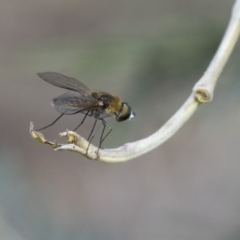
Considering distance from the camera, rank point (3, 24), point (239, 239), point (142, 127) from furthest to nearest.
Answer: point (3, 24), point (142, 127), point (239, 239)

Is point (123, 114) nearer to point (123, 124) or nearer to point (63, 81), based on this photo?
point (63, 81)

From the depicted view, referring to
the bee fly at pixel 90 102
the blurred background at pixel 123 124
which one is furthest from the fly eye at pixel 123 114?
the blurred background at pixel 123 124

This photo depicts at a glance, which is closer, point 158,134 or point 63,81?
point 158,134

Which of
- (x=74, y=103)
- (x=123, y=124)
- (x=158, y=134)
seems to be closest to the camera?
(x=158, y=134)

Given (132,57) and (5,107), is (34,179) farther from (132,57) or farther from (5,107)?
(132,57)

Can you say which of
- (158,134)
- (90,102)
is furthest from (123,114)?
(158,134)

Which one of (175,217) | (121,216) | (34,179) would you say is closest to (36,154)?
(34,179)
